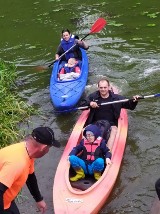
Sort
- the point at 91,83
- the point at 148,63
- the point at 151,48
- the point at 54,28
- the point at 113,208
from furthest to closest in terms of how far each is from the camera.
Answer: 1. the point at 54,28
2. the point at 151,48
3. the point at 148,63
4. the point at 91,83
5. the point at 113,208

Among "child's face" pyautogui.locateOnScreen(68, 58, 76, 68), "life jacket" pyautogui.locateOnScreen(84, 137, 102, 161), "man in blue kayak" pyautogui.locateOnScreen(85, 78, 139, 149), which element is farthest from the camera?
"child's face" pyautogui.locateOnScreen(68, 58, 76, 68)

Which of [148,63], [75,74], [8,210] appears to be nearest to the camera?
[8,210]

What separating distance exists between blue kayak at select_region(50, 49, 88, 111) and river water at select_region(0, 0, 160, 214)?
401 mm

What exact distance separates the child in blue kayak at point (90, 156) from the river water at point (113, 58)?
1.71ft

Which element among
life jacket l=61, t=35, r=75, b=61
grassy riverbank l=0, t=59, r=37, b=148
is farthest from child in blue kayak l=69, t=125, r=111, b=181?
life jacket l=61, t=35, r=75, b=61

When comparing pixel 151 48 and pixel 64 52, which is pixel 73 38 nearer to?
pixel 64 52

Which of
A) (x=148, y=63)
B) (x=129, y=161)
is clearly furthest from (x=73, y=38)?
(x=129, y=161)

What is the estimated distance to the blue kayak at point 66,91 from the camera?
792 centimetres

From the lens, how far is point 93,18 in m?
14.2

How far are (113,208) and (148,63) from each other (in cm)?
562

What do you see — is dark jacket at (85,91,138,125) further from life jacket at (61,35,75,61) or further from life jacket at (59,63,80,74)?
life jacket at (61,35,75,61)

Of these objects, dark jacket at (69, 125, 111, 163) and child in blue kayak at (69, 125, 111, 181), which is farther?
dark jacket at (69, 125, 111, 163)

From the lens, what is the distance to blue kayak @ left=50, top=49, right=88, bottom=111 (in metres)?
7.92

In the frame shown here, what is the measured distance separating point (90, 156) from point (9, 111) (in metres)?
2.71
